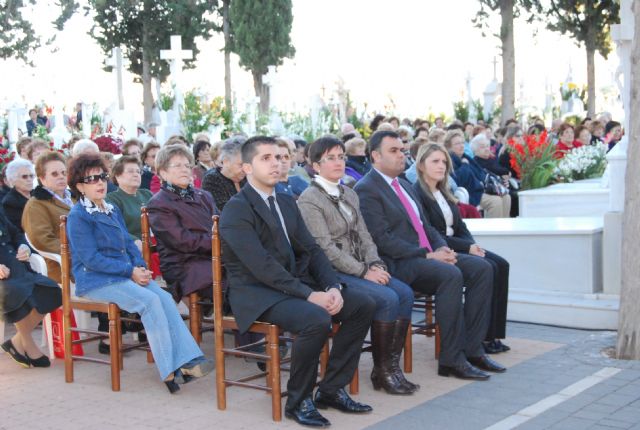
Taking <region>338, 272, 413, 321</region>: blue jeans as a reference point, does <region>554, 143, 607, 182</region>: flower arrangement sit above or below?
above

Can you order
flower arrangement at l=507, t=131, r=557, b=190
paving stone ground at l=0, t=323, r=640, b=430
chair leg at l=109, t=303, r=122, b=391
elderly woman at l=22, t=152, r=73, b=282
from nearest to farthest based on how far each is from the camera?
paving stone ground at l=0, t=323, r=640, b=430 → chair leg at l=109, t=303, r=122, b=391 → elderly woman at l=22, t=152, r=73, b=282 → flower arrangement at l=507, t=131, r=557, b=190

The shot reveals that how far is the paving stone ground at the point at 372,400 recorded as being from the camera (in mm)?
5652

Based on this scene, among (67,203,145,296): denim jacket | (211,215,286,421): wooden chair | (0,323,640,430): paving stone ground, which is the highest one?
(67,203,145,296): denim jacket

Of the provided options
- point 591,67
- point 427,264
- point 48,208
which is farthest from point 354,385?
point 591,67

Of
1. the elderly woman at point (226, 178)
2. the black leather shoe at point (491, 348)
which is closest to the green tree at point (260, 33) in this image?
the elderly woman at point (226, 178)

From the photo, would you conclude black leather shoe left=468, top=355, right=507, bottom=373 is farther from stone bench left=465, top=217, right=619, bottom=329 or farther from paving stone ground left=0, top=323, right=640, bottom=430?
stone bench left=465, top=217, right=619, bottom=329

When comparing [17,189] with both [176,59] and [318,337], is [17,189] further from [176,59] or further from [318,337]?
[176,59]

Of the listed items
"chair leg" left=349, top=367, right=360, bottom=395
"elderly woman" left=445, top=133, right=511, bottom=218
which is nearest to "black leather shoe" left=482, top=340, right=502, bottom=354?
"chair leg" left=349, top=367, right=360, bottom=395

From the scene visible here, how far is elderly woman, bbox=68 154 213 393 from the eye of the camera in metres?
6.31

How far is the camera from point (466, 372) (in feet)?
21.8

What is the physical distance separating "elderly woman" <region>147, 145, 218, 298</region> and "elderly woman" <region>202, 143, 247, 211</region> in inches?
27.1

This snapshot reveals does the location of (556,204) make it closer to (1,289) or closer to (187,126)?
(1,289)

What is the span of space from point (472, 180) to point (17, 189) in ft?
19.1

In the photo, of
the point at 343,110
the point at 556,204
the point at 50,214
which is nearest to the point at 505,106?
the point at 343,110
